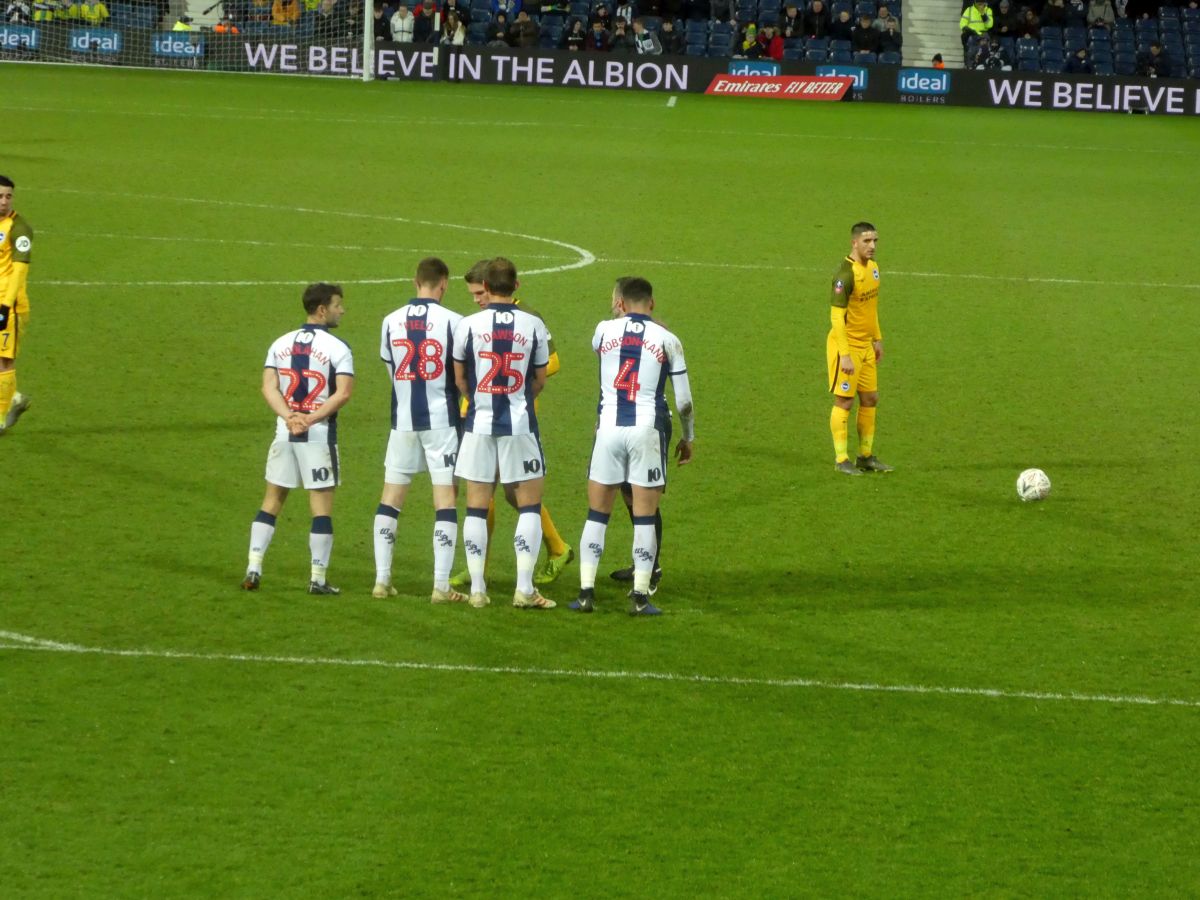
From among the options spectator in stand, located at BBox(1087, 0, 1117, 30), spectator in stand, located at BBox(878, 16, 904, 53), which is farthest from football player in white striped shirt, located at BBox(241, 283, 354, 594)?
spectator in stand, located at BBox(1087, 0, 1117, 30)

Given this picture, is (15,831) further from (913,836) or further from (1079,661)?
(1079,661)

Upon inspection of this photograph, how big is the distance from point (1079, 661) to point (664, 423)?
8.85ft

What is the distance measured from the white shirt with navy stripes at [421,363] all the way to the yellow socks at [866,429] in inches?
185

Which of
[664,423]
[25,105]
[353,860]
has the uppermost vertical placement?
[25,105]

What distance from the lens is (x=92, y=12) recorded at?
4191 centimetres

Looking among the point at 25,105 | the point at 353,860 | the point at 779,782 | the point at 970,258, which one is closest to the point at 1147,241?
the point at 970,258

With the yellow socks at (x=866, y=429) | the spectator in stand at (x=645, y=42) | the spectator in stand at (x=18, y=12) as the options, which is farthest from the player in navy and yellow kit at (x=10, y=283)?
the spectator in stand at (x=645, y=42)

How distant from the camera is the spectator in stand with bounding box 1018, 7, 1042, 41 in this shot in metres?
45.3

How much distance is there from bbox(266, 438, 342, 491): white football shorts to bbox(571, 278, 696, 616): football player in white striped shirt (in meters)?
1.50

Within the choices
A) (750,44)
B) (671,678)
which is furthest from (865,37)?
(671,678)

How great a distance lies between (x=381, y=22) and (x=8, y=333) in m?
33.4

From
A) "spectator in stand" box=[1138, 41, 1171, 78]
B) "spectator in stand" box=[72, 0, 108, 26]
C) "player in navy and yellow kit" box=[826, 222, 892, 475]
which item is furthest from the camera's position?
"spectator in stand" box=[1138, 41, 1171, 78]

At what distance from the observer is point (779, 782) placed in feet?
25.6

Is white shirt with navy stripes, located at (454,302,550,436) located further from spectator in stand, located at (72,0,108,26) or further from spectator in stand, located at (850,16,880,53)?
spectator in stand, located at (850,16,880,53)
